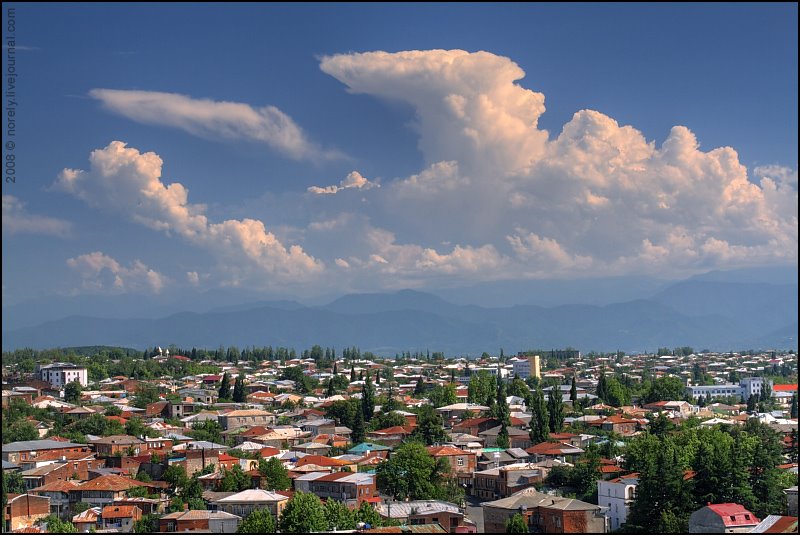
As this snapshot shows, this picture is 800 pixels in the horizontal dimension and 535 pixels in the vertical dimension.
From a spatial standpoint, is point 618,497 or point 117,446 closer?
point 618,497

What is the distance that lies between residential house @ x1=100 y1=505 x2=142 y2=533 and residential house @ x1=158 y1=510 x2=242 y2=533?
4.42ft

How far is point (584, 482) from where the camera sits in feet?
86.8

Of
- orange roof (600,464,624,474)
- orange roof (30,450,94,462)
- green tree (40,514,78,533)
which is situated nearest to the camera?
green tree (40,514,78,533)

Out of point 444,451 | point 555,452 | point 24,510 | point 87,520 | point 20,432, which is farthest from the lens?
point 20,432

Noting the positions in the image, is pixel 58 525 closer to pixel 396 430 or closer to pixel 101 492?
pixel 101 492

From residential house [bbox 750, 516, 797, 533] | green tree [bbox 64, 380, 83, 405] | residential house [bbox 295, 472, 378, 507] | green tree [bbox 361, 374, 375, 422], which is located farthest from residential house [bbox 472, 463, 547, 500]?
green tree [bbox 64, 380, 83, 405]

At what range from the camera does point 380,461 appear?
→ 29.5 metres

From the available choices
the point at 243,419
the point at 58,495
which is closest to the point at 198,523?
the point at 58,495

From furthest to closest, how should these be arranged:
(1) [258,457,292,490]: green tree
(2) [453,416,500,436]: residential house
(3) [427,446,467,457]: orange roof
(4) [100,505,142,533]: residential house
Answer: (2) [453,416,500,436]: residential house < (3) [427,446,467,457]: orange roof < (1) [258,457,292,490]: green tree < (4) [100,505,142,533]: residential house

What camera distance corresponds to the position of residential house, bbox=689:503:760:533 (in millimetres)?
20328

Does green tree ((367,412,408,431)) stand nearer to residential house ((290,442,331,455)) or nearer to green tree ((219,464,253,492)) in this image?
residential house ((290,442,331,455))

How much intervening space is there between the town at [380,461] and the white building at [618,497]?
47mm

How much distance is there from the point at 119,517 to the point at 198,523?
249cm

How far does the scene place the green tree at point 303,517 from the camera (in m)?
20.1
